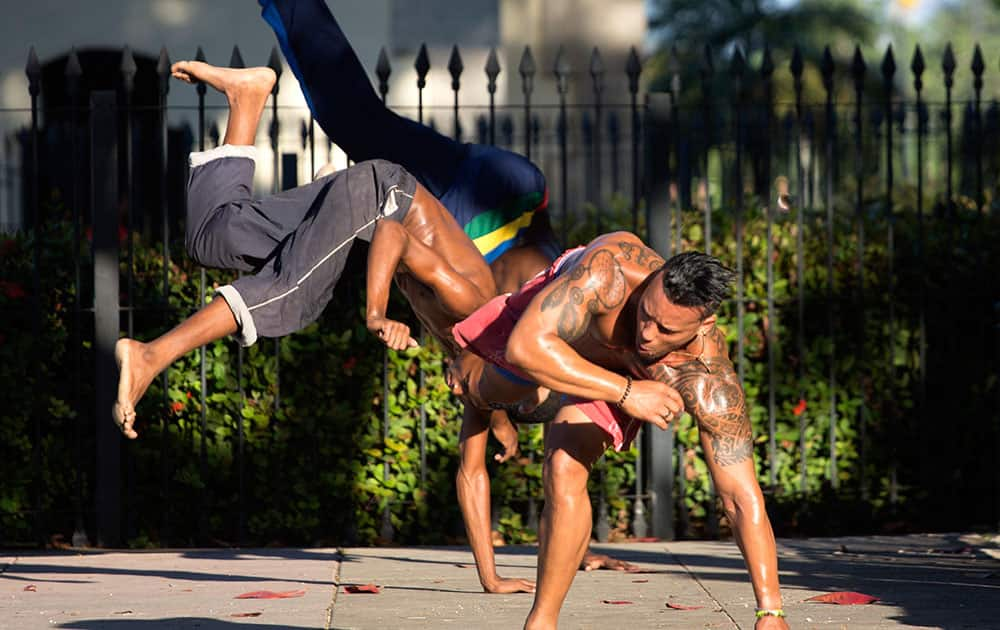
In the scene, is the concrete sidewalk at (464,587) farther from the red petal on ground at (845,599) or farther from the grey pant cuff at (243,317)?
the grey pant cuff at (243,317)

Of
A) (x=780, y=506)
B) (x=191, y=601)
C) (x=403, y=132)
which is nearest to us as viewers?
(x=191, y=601)

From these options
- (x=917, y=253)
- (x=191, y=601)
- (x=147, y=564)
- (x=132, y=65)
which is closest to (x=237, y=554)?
(x=147, y=564)

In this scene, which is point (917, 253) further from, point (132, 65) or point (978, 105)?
point (132, 65)

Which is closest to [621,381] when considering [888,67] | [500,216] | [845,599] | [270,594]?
[845,599]

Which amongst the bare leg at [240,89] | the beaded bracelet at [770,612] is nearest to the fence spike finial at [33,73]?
the bare leg at [240,89]

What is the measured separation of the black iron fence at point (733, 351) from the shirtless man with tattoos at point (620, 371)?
2917 mm

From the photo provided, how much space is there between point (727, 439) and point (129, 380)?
218cm

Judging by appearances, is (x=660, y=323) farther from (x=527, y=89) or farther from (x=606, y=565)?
(x=527, y=89)

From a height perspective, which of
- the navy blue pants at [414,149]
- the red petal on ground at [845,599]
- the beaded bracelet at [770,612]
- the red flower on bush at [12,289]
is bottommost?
the red petal on ground at [845,599]

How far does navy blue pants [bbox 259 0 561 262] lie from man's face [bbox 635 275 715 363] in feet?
5.88

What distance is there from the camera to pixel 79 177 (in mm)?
7590

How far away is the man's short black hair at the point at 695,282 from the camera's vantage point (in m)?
4.29

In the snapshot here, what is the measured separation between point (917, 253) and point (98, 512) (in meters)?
4.75

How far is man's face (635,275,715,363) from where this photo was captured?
4.36 meters
